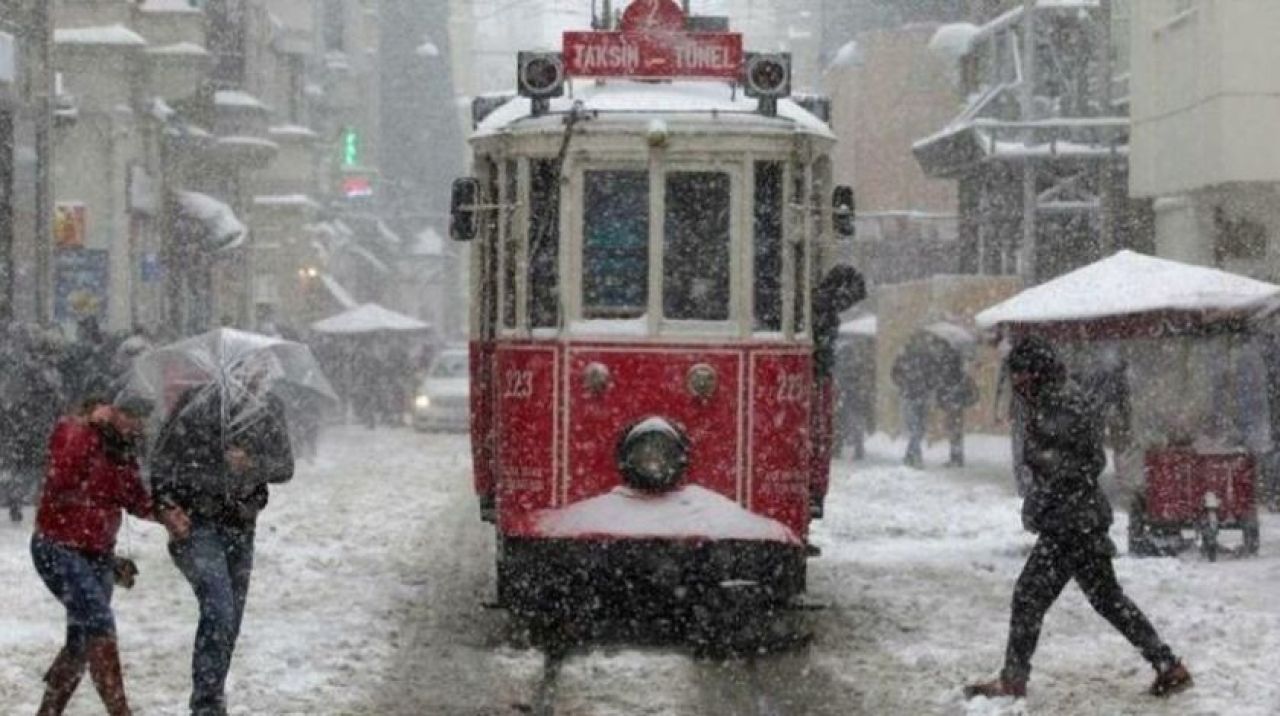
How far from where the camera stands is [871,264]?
54938mm

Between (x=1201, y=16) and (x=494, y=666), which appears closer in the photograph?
(x=494, y=666)

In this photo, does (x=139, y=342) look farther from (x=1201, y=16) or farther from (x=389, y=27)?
(x=389, y=27)

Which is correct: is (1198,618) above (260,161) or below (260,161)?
below

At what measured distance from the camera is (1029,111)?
127ft

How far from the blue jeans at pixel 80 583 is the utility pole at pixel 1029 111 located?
2975 centimetres

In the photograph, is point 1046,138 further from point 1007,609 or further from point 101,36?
point 1007,609

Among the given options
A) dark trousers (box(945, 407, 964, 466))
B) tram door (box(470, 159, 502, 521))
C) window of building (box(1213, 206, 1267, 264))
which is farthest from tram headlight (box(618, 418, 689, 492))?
dark trousers (box(945, 407, 964, 466))

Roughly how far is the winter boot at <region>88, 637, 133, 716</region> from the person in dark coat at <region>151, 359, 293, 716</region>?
1.29 feet

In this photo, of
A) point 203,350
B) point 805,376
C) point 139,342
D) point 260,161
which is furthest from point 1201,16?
point 260,161

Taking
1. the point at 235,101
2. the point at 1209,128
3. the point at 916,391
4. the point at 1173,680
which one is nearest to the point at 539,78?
the point at 1173,680

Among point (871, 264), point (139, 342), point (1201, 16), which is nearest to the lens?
point (139, 342)

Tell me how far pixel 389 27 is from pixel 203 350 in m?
77.5

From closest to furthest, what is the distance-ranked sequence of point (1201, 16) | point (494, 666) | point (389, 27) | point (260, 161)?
1. point (494, 666)
2. point (1201, 16)
3. point (260, 161)
4. point (389, 27)

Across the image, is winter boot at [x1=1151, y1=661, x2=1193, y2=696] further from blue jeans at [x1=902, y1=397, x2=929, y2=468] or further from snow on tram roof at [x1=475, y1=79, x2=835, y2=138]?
blue jeans at [x1=902, y1=397, x2=929, y2=468]
